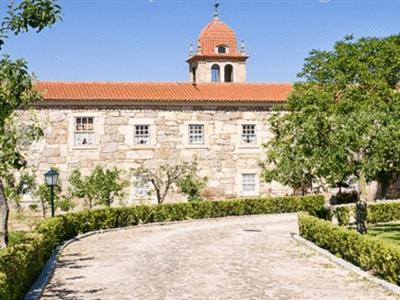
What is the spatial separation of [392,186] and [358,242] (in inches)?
873

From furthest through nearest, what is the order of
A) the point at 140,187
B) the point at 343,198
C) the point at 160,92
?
the point at 160,92 → the point at 343,198 → the point at 140,187

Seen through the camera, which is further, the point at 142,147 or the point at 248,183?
the point at 248,183

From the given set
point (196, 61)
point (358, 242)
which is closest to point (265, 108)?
point (196, 61)

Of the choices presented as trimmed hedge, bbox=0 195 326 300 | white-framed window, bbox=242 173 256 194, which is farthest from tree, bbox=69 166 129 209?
white-framed window, bbox=242 173 256 194

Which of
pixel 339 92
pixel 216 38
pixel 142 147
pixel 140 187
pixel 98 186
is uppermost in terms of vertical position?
pixel 216 38

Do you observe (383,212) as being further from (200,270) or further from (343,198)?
(200,270)

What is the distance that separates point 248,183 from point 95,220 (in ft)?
39.7

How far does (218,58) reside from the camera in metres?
44.5

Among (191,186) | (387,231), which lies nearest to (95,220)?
(191,186)

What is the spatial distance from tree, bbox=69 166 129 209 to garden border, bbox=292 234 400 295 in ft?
39.0

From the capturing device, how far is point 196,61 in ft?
147

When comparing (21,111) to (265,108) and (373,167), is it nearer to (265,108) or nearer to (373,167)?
(265,108)

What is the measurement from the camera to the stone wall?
32.1 metres

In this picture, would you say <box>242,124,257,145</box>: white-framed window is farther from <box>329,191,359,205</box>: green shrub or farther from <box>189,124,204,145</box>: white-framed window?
<box>329,191,359,205</box>: green shrub
